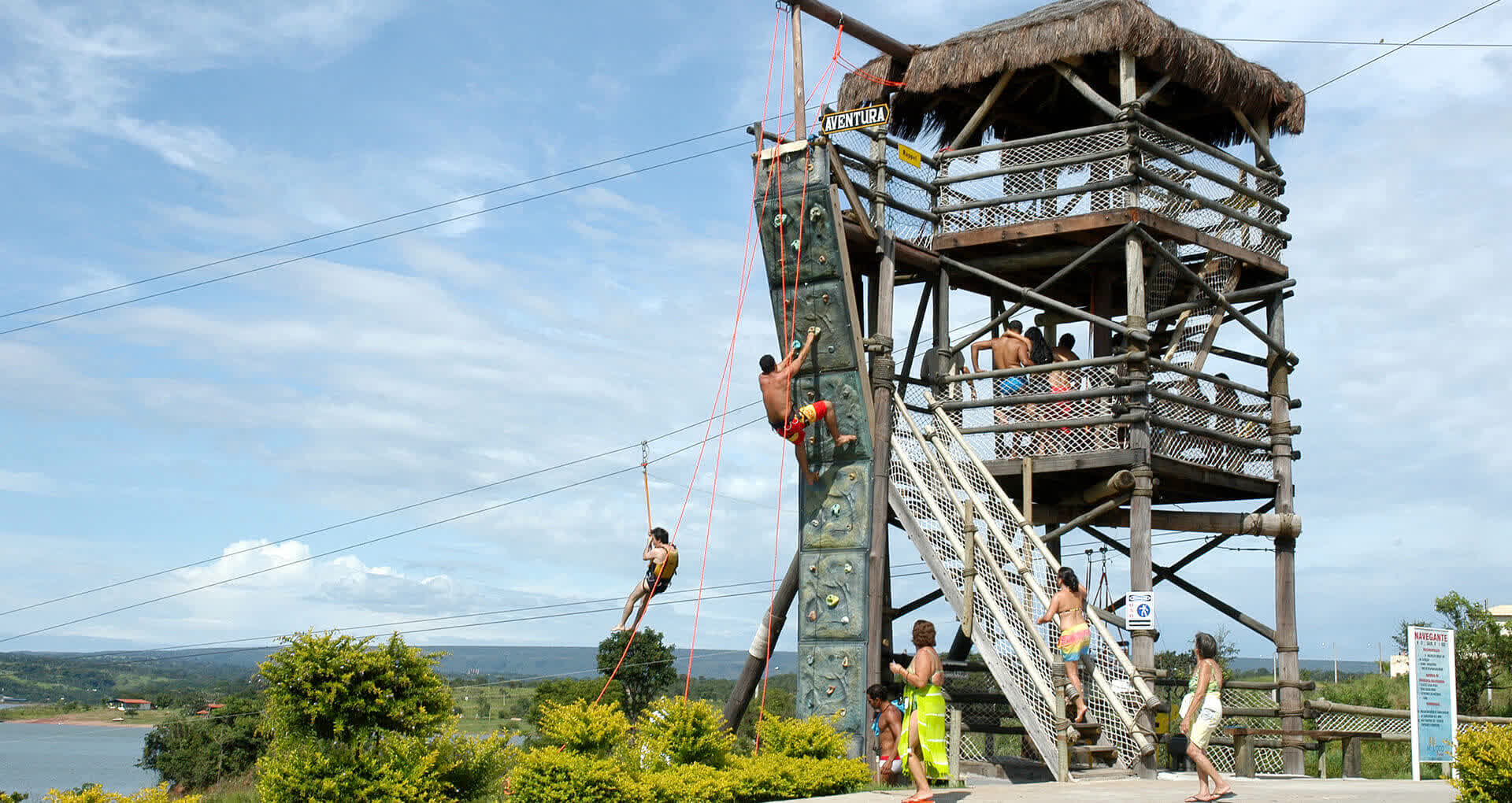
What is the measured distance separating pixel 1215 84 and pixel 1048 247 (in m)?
3.18

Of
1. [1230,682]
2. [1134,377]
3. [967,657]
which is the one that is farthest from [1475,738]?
[967,657]

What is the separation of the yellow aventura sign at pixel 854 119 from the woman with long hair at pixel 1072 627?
251 inches

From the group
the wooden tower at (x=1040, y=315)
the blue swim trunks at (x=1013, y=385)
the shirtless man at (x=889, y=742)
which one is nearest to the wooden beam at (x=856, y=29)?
the wooden tower at (x=1040, y=315)

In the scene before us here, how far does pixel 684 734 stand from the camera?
1322cm

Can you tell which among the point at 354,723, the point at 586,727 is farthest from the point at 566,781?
the point at 354,723

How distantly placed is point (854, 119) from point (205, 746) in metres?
30.7

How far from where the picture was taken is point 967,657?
2169 centimetres

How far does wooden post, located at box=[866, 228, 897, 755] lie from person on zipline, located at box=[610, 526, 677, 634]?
2663 mm

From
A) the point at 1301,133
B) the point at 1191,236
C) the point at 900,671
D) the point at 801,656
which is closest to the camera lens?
the point at 900,671

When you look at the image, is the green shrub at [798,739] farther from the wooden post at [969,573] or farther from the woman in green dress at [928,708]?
the wooden post at [969,573]

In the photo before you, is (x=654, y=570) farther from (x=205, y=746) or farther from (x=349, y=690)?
(x=205, y=746)

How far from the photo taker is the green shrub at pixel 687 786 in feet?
39.5

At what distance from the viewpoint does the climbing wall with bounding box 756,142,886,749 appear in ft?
58.3

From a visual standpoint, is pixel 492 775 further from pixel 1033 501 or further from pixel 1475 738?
pixel 1033 501
